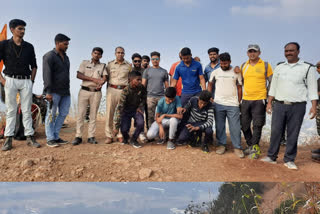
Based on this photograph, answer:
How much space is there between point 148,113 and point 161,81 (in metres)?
0.85

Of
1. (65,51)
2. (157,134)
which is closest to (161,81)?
(157,134)

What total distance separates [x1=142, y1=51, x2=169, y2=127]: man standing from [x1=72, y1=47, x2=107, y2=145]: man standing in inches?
41.5

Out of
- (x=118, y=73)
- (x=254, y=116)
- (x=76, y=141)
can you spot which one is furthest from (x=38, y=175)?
(x=254, y=116)

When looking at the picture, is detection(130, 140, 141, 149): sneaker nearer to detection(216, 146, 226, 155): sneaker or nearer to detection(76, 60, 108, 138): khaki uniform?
detection(76, 60, 108, 138): khaki uniform

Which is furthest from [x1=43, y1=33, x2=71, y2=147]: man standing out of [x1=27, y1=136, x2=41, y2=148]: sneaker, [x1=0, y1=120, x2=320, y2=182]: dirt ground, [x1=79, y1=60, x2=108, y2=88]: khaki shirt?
[x1=0, y1=120, x2=320, y2=182]: dirt ground

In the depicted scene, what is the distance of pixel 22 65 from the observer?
5336 millimetres

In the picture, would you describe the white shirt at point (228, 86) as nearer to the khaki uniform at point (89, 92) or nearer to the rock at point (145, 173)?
the rock at point (145, 173)

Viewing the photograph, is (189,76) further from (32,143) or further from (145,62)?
(32,143)

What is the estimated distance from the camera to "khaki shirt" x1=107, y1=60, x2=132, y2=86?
20.0ft

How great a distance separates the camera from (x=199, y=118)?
5895mm

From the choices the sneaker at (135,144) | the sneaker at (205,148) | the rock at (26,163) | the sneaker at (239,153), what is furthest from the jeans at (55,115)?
the sneaker at (239,153)

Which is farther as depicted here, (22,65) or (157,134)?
(157,134)

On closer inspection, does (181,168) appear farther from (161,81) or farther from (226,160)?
(161,81)

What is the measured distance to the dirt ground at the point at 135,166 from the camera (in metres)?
4.50
